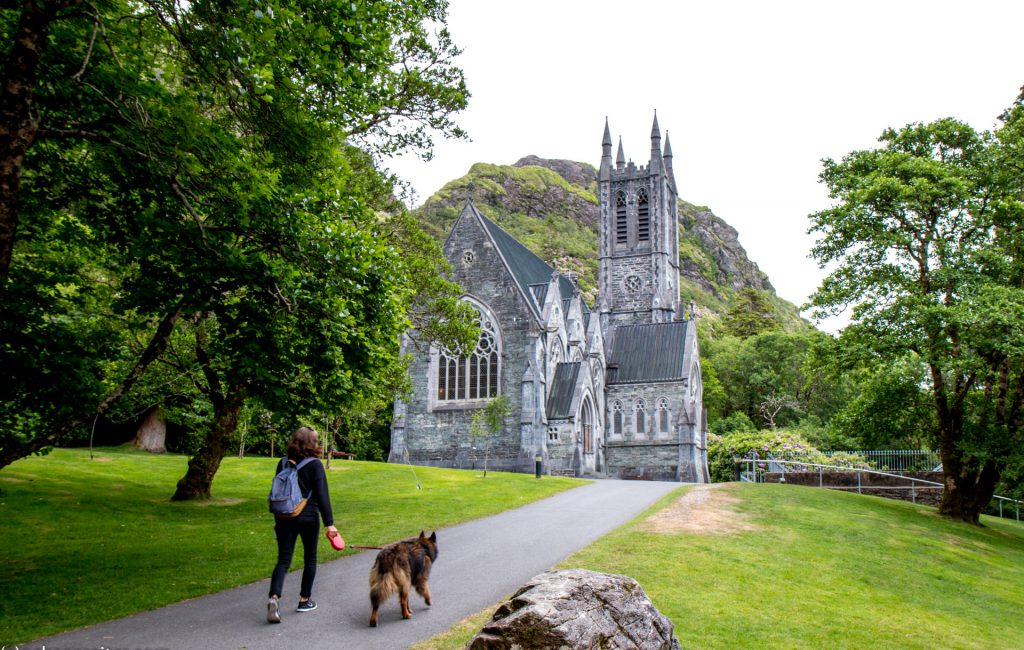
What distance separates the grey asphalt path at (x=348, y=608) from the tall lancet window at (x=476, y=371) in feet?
75.1

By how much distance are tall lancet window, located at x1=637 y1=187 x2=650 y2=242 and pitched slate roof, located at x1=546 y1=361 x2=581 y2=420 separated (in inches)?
808

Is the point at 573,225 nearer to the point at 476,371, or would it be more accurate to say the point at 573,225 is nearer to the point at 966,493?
the point at 476,371

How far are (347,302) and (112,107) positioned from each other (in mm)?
4195

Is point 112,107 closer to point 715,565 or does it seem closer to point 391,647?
point 391,647

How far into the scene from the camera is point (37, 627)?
8.04 m

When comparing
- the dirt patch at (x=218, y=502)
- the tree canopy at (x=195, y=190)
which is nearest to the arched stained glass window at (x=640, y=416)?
the dirt patch at (x=218, y=502)

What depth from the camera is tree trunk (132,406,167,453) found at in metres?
33.4

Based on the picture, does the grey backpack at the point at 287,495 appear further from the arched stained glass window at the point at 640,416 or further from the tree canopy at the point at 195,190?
the arched stained glass window at the point at 640,416

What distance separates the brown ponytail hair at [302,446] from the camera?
8.44 metres

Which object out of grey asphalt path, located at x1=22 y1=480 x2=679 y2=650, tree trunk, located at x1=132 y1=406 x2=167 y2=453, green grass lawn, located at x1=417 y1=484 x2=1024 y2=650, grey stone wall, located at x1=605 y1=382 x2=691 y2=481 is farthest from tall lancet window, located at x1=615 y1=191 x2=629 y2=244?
grey asphalt path, located at x1=22 y1=480 x2=679 y2=650

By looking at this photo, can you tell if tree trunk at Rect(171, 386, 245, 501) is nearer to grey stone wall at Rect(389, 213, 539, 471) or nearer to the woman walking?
the woman walking

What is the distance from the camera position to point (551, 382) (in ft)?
131

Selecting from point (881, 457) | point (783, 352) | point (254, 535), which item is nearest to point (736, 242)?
point (783, 352)

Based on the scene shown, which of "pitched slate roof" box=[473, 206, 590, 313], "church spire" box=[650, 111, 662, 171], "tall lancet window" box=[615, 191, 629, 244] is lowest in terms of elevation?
"pitched slate roof" box=[473, 206, 590, 313]
